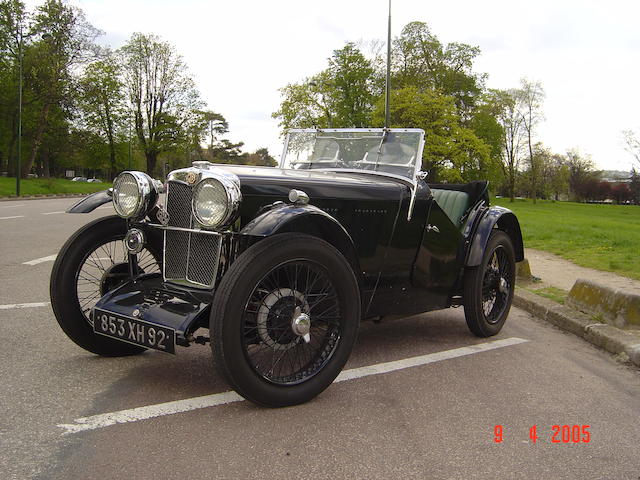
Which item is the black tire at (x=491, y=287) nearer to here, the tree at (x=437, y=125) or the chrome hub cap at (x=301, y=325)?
the chrome hub cap at (x=301, y=325)

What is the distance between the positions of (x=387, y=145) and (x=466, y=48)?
4754 centimetres

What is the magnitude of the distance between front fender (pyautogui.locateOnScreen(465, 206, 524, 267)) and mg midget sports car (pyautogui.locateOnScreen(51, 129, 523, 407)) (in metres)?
0.01

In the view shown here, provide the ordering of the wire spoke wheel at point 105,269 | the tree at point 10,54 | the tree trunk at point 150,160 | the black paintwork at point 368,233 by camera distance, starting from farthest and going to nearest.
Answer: the tree trunk at point 150,160, the tree at point 10,54, the wire spoke wheel at point 105,269, the black paintwork at point 368,233

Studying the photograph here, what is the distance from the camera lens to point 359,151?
4.70 m

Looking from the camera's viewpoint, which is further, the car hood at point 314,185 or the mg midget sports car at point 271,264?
the car hood at point 314,185

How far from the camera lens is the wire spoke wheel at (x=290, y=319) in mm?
3084

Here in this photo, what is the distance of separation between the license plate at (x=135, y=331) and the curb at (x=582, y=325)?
11.6ft

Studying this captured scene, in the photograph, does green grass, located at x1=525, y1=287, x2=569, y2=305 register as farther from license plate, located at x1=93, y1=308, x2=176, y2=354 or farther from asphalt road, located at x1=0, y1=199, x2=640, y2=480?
license plate, located at x1=93, y1=308, x2=176, y2=354

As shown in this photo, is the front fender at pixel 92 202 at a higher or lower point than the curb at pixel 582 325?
higher

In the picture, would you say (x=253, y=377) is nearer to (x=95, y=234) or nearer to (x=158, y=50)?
(x=95, y=234)

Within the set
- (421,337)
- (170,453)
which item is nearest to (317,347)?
(170,453)

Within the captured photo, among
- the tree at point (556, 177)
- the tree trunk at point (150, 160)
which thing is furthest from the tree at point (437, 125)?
the tree at point (556, 177)

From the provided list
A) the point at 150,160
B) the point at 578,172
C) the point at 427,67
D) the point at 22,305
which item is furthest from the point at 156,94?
the point at 578,172
